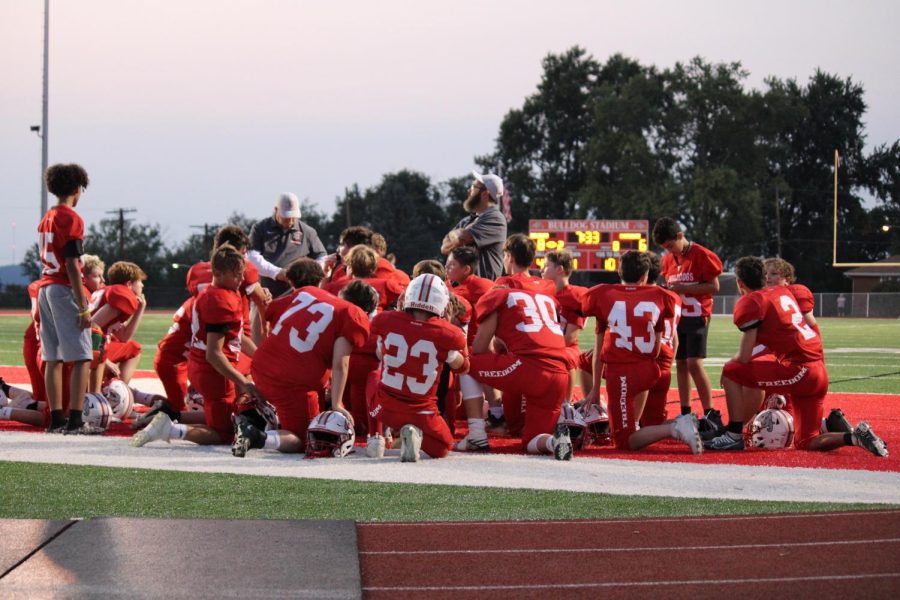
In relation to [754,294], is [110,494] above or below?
below

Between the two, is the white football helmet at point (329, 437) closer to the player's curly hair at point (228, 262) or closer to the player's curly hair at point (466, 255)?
the player's curly hair at point (228, 262)

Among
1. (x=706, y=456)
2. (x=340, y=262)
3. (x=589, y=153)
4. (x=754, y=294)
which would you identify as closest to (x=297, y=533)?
(x=706, y=456)

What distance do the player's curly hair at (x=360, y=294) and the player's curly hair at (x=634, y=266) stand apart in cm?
175

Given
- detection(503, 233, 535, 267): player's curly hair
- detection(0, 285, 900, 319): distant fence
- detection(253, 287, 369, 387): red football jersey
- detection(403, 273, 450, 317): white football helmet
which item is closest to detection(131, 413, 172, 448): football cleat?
detection(253, 287, 369, 387): red football jersey

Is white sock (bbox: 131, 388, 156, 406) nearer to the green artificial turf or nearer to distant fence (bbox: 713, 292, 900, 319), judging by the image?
the green artificial turf

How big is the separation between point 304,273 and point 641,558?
4.08 metres

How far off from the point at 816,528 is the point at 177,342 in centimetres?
544

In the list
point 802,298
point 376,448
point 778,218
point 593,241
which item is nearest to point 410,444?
point 376,448

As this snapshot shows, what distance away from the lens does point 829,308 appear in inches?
2152

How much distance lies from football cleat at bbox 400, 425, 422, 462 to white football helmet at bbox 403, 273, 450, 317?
78cm

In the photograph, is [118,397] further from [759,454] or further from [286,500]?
[759,454]

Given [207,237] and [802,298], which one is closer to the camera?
[802,298]

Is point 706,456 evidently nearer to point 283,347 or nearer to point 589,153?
point 283,347

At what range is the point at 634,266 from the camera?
8.08m
